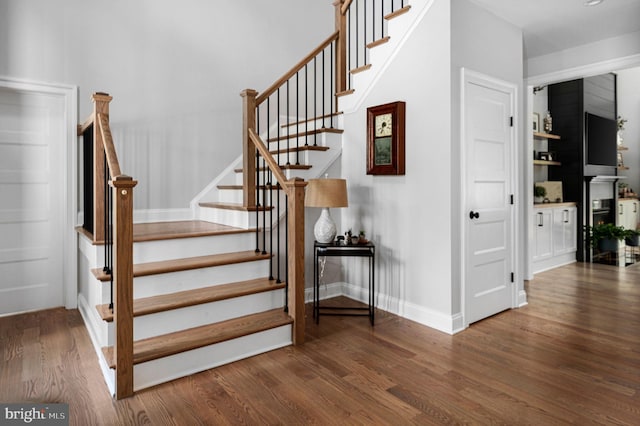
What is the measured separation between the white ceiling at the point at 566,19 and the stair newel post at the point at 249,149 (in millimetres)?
2085

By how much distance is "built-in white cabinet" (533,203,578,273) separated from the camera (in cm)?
565

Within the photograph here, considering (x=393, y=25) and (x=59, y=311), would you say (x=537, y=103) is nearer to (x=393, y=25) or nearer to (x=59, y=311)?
(x=393, y=25)

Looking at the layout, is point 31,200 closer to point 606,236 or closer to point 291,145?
point 291,145

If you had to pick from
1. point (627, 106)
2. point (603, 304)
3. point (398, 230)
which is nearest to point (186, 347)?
point (398, 230)

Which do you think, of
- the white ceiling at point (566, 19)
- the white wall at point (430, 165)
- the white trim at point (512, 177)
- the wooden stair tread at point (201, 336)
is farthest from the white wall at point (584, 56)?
the wooden stair tread at point (201, 336)

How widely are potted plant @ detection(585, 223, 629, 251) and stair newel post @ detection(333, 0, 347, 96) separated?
4604 millimetres

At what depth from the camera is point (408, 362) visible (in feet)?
9.09

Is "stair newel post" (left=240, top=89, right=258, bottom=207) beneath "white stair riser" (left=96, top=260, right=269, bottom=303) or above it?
above

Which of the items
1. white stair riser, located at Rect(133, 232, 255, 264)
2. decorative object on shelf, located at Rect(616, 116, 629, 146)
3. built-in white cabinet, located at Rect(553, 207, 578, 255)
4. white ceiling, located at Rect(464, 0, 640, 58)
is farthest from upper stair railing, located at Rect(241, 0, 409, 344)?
decorative object on shelf, located at Rect(616, 116, 629, 146)

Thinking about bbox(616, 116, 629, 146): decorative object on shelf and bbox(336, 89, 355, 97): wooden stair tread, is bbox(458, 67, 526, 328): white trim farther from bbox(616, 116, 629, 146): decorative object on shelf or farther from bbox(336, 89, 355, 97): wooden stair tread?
bbox(616, 116, 629, 146): decorative object on shelf

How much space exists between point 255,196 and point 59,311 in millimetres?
2129

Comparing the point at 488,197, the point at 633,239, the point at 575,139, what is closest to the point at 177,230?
the point at 488,197

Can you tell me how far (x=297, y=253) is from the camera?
3.03 m

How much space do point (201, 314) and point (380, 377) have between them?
4.20ft
